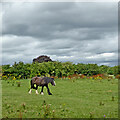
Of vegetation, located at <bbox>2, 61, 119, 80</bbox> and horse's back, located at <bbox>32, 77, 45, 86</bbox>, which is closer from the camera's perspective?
horse's back, located at <bbox>32, 77, 45, 86</bbox>

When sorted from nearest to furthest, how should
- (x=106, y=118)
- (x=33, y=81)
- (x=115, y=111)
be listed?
(x=106, y=118), (x=115, y=111), (x=33, y=81)

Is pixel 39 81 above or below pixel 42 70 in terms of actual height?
below

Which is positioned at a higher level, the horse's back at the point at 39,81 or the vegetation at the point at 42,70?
the vegetation at the point at 42,70

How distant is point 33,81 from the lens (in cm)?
1069

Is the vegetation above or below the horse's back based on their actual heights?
above

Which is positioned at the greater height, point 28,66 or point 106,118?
point 28,66

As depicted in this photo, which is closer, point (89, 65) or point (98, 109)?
point (98, 109)

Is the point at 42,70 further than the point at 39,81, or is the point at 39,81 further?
the point at 42,70

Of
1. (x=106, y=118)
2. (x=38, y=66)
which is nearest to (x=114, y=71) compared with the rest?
(x=38, y=66)

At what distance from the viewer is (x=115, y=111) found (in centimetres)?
801

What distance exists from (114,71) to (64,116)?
60.9 ft

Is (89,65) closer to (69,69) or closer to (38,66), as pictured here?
(69,69)

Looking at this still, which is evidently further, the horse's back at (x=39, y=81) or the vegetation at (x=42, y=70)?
the vegetation at (x=42, y=70)

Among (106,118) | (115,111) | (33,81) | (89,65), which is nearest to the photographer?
(106,118)
